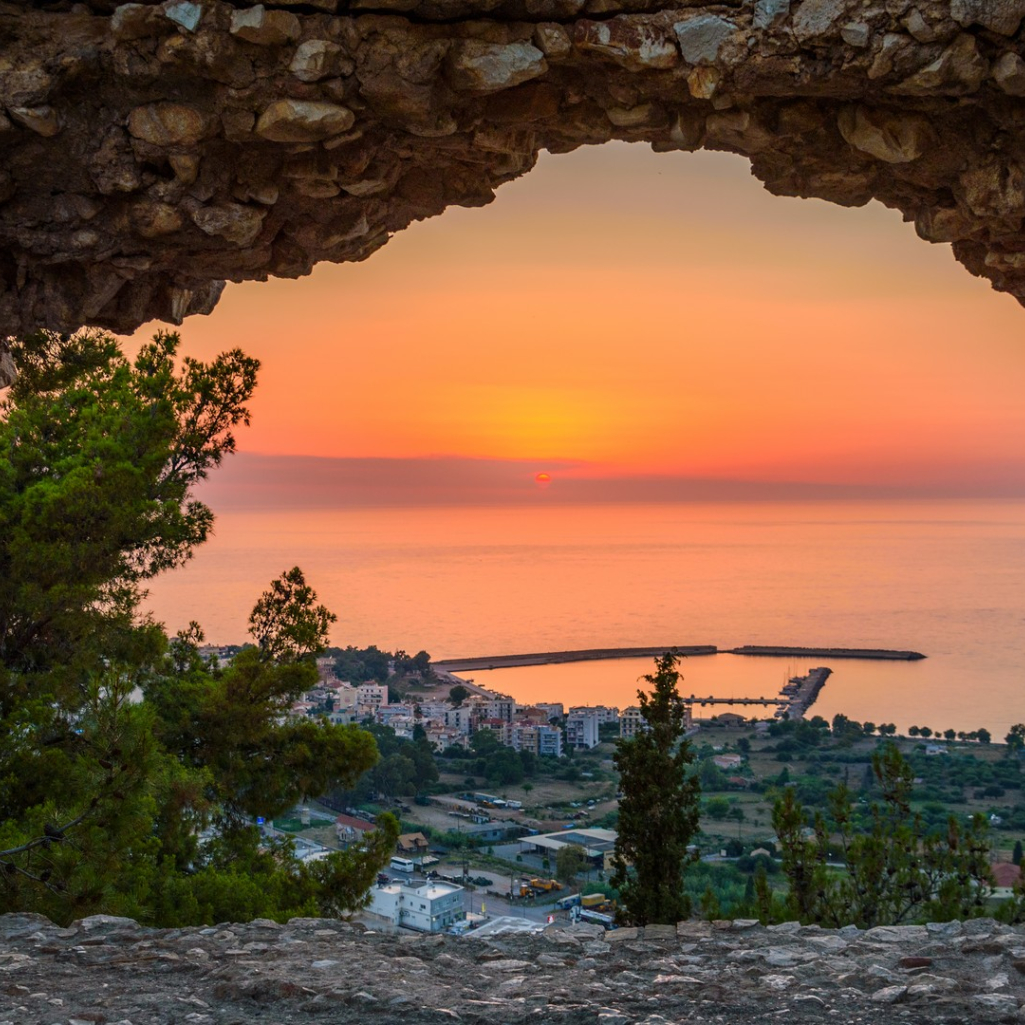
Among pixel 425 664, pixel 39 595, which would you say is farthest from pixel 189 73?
pixel 425 664

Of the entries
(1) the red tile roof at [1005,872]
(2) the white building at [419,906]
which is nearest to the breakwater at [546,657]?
(1) the red tile roof at [1005,872]

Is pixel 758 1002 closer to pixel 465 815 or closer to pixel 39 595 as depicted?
pixel 39 595

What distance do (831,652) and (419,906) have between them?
46.6 ft

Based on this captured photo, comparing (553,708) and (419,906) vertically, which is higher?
(553,708)

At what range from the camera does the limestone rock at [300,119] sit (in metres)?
Answer: 4.10

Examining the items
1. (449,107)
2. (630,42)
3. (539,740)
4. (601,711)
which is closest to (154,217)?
(449,107)

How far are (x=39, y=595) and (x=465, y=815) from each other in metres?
8.36

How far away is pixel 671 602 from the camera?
28.9m

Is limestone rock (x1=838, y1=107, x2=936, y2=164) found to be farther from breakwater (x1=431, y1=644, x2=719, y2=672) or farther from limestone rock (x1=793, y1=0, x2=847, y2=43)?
breakwater (x1=431, y1=644, x2=719, y2=672)

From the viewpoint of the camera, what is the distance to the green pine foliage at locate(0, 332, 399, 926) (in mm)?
5664

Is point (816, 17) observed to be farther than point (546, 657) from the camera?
No

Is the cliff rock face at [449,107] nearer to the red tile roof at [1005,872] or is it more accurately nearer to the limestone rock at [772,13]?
the limestone rock at [772,13]

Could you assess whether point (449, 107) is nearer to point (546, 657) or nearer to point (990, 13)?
point (990, 13)

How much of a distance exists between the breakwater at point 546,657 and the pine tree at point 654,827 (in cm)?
1189
